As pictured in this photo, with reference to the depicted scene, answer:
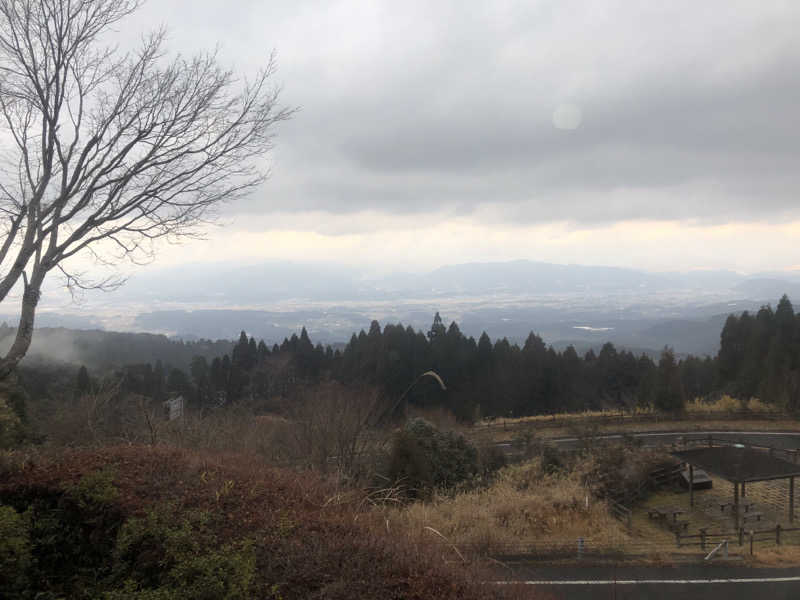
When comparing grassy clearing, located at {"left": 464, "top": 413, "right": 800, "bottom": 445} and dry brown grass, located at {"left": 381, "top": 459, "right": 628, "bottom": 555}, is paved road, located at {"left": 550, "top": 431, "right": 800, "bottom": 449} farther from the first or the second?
dry brown grass, located at {"left": 381, "top": 459, "right": 628, "bottom": 555}

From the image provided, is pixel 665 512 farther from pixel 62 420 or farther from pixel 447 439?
pixel 62 420

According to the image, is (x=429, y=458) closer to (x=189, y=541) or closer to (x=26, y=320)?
(x=26, y=320)

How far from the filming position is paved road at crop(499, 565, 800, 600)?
6.88 metres

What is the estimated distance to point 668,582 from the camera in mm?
7277

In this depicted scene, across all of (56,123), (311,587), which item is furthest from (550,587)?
(56,123)

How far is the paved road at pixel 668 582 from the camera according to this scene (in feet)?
22.6

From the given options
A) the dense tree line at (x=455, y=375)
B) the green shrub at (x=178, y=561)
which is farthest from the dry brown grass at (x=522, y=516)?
the dense tree line at (x=455, y=375)

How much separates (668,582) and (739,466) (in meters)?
5.74

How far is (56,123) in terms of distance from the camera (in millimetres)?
4910

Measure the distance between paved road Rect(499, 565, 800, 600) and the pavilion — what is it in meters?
3.40

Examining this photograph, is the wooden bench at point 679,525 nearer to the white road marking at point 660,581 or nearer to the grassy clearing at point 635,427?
the white road marking at point 660,581

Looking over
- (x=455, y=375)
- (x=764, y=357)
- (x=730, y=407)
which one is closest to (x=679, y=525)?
(x=730, y=407)

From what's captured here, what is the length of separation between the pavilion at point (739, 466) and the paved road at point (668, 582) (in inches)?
134

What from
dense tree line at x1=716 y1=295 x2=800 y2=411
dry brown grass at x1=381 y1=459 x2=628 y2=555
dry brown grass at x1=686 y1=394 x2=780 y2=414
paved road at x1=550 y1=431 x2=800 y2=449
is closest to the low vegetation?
dry brown grass at x1=381 y1=459 x2=628 y2=555
